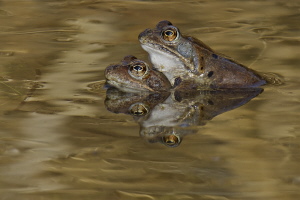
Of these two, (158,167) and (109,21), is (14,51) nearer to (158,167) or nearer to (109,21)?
(109,21)

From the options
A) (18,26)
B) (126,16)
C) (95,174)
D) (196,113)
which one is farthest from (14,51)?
(95,174)

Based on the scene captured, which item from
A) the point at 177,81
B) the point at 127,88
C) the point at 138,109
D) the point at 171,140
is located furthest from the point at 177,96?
the point at 171,140

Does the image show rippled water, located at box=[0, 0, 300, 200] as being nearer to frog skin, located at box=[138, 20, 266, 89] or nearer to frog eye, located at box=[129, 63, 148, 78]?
frog skin, located at box=[138, 20, 266, 89]

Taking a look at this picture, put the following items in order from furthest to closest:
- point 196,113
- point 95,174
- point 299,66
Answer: point 299,66, point 196,113, point 95,174

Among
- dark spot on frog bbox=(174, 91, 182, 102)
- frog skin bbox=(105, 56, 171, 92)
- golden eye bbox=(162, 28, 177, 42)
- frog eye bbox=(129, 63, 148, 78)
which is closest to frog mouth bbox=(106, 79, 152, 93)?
frog skin bbox=(105, 56, 171, 92)

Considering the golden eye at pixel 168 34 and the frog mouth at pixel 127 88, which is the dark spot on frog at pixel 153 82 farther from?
the golden eye at pixel 168 34

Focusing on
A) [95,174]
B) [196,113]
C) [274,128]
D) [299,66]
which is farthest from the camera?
[299,66]

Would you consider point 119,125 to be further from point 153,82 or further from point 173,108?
point 153,82
